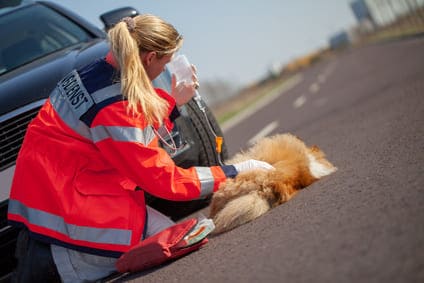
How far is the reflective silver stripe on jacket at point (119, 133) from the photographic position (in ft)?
11.0

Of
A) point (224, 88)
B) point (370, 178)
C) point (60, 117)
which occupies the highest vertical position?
point (60, 117)

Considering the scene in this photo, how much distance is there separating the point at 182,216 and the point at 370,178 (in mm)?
1778

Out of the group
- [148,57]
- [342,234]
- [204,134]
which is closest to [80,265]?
[148,57]

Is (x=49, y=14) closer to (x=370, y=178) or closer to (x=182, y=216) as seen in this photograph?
(x=182, y=216)

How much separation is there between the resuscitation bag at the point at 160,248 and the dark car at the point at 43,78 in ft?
2.74

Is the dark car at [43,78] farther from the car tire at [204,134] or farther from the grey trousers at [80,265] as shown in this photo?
the grey trousers at [80,265]

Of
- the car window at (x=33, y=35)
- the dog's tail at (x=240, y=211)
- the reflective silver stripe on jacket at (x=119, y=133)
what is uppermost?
the car window at (x=33, y=35)

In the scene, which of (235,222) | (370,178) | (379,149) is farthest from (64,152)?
(379,149)

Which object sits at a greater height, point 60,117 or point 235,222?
point 60,117

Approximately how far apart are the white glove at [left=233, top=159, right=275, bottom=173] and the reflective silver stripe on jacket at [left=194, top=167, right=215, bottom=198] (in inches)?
9.3

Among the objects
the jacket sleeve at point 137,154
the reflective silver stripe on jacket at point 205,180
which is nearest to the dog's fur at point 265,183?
the reflective silver stripe on jacket at point 205,180

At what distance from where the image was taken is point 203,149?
4.52 meters

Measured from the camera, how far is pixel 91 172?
11.8ft

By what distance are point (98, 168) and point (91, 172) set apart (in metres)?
0.05
